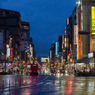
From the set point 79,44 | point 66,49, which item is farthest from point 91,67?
point 66,49

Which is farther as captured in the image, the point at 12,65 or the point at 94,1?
the point at 12,65

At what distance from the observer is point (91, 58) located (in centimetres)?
7456

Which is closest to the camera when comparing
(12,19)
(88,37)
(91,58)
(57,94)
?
(57,94)

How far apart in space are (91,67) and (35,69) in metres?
18.3

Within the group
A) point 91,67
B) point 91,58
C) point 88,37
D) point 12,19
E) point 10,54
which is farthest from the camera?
point 12,19

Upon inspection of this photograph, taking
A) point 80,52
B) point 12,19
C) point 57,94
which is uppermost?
point 12,19

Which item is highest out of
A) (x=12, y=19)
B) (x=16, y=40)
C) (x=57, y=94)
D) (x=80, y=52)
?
(x=12, y=19)

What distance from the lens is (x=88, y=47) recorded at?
287ft

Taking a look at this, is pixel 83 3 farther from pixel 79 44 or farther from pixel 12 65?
pixel 12 65

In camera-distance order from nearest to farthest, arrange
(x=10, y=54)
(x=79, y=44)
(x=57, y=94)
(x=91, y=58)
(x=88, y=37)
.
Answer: (x=57, y=94) < (x=91, y=58) < (x=88, y=37) < (x=79, y=44) < (x=10, y=54)

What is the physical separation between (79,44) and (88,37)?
23.4 ft

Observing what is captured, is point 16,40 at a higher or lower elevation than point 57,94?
higher

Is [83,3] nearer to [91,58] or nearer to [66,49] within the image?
[91,58]

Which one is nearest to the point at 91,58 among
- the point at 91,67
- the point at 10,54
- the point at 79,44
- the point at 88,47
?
the point at 91,67
